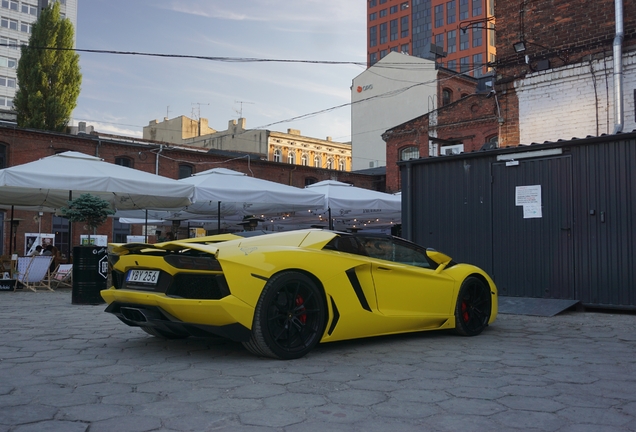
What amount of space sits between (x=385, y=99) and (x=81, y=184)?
37.4 m

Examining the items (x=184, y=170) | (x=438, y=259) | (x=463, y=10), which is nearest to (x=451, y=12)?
(x=463, y=10)

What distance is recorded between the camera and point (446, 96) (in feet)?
146

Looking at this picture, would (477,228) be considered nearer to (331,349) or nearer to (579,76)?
(331,349)

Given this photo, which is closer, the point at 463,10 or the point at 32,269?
the point at 32,269

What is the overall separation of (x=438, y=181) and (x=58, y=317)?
6.53m

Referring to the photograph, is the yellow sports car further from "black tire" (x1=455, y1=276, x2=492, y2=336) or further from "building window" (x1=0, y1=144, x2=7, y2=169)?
"building window" (x1=0, y1=144, x2=7, y2=169)

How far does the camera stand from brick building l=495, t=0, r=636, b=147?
1371 centimetres

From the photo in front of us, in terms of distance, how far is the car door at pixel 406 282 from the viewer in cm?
585

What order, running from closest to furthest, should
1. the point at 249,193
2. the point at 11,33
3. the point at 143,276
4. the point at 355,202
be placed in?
the point at 143,276 < the point at 249,193 < the point at 355,202 < the point at 11,33

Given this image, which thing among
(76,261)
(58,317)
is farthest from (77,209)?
(58,317)

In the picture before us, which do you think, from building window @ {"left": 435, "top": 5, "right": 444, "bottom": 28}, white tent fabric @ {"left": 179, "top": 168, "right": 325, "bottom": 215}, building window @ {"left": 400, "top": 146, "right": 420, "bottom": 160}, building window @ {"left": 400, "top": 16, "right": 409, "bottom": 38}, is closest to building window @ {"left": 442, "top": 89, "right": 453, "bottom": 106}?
building window @ {"left": 400, "top": 146, "right": 420, "bottom": 160}

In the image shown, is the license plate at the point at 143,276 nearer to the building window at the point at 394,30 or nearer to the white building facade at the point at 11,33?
the building window at the point at 394,30

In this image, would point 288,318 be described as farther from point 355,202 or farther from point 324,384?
point 355,202

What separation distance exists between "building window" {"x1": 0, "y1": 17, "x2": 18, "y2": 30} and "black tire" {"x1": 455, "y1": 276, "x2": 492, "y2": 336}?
300ft
